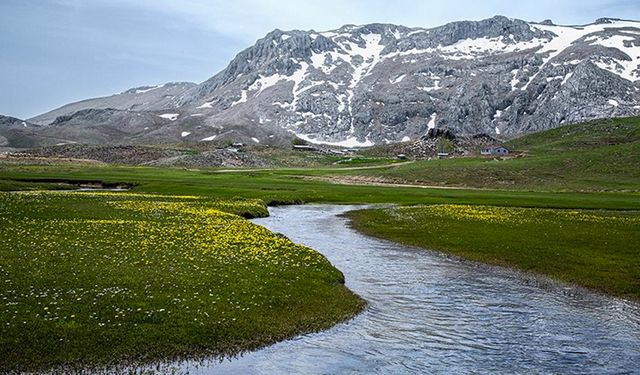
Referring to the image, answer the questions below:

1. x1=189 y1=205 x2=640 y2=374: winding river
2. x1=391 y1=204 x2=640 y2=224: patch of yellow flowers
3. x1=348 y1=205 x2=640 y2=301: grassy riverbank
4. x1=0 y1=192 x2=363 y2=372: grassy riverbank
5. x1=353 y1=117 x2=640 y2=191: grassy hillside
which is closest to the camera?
x1=0 y1=192 x2=363 y2=372: grassy riverbank

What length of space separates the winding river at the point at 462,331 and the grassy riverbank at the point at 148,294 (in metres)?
1.25

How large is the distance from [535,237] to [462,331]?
25.9 meters

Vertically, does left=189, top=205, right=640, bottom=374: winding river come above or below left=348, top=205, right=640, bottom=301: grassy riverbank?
below

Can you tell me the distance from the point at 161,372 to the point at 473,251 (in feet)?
94.7

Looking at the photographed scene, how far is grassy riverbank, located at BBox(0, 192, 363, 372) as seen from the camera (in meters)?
17.5

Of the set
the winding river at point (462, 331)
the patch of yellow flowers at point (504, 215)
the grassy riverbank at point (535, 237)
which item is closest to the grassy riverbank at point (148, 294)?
the winding river at point (462, 331)

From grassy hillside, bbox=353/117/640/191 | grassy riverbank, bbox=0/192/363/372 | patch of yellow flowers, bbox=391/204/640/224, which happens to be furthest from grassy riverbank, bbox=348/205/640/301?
grassy hillside, bbox=353/117/640/191

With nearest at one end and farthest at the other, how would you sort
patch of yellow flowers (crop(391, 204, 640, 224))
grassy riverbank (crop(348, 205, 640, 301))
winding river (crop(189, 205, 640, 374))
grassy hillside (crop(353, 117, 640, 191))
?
winding river (crop(189, 205, 640, 374)) < grassy riverbank (crop(348, 205, 640, 301)) < patch of yellow flowers (crop(391, 204, 640, 224)) < grassy hillside (crop(353, 117, 640, 191))

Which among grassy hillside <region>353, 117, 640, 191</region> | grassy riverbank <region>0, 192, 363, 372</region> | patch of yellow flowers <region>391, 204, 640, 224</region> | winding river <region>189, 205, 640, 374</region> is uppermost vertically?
grassy hillside <region>353, 117, 640, 191</region>

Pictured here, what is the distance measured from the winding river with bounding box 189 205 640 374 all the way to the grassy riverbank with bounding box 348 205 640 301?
287 centimetres

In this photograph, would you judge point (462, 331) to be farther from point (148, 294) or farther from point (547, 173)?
point (547, 173)

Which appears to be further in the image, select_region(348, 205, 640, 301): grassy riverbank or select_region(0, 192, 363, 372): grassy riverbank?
select_region(348, 205, 640, 301): grassy riverbank

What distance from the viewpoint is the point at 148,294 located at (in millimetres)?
22297

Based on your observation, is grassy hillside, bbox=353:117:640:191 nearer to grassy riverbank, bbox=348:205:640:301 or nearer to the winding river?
grassy riverbank, bbox=348:205:640:301
